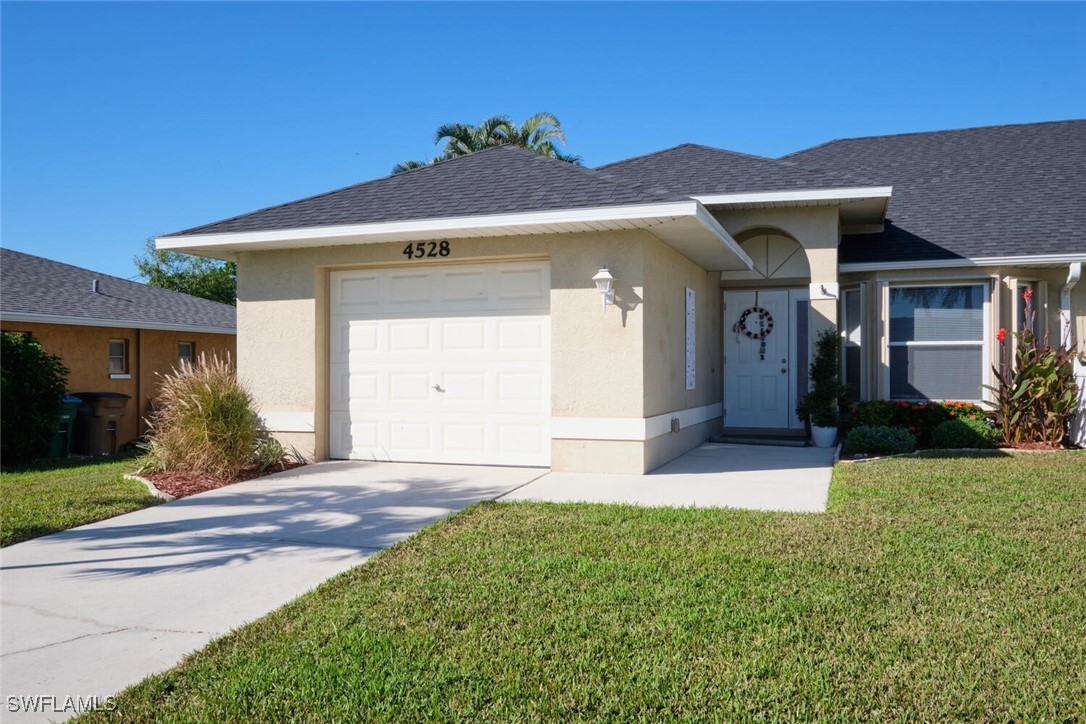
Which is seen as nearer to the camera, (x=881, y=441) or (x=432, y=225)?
(x=432, y=225)

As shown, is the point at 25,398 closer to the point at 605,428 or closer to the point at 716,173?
the point at 605,428

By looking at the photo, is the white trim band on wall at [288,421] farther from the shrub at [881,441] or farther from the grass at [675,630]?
the shrub at [881,441]

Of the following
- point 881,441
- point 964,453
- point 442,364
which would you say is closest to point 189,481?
point 442,364

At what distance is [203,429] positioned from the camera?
30.0 ft

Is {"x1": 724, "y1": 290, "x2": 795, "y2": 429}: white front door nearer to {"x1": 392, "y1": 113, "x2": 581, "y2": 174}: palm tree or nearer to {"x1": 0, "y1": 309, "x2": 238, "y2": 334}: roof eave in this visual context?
{"x1": 0, "y1": 309, "x2": 238, "y2": 334}: roof eave

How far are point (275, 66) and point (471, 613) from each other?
12.2 metres

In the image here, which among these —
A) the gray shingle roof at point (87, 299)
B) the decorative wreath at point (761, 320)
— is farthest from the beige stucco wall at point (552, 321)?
the gray shingle roof at point (87, 299)

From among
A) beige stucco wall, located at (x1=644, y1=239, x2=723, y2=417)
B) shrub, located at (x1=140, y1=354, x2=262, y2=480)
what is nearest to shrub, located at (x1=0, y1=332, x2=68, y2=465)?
shrub, located at (x1=140, y1=354, x2=262, y2=480)

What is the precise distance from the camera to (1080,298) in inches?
492

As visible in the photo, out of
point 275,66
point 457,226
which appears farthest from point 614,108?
point 457,226

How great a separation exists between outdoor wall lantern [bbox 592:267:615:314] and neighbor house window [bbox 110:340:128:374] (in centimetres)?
1262

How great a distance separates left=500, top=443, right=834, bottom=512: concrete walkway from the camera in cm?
743

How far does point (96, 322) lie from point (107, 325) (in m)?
0.29

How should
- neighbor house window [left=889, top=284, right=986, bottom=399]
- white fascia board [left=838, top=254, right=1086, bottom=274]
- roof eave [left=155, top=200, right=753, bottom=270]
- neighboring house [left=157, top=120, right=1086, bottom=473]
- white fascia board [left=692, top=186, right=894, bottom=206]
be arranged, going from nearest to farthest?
1. roof eave [left=155, top=200, right=753, bottom=270]
2. neighboring house [left=157, top=120, right=1086, bottom=473]
3. white fascia board [left=692, top=186, right=894, bottom=206]
4. white fascia board [left=838, top=254, right=1086, bottom=274]
5. neighbor house window [left=889, top=284, right=986, bottom=399]
